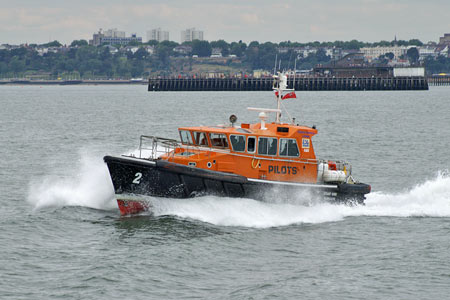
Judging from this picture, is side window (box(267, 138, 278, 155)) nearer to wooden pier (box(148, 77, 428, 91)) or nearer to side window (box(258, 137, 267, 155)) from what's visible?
side window (box(258, 137, 267, 155))

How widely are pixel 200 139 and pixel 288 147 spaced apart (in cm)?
278

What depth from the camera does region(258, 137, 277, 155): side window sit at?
22203mm

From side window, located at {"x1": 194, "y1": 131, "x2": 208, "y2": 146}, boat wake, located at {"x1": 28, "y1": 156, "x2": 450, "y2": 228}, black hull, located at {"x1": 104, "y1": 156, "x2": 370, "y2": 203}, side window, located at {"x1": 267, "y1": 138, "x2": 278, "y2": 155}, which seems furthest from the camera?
side window, located at {"x1": 194, "y1": 131, "x2": 208, "y2": 146}

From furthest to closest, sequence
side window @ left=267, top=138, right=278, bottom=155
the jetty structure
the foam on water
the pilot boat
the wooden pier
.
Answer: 1. the wooden pier
2. the jetty structure
3. the foam on water
4. side window @ left=267, top=138, right=278, bottom=155
5. the pilot boat

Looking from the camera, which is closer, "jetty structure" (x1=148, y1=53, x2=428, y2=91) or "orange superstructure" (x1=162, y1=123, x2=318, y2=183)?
"orange superstructure" (x1=162, y1=123, x2=318, y2=183)

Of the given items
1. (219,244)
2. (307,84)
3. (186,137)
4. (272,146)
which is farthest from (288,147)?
(307,84)

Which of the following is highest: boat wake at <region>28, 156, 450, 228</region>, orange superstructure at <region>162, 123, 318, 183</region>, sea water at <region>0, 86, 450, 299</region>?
orange superstructure at <region>162, 123, 318, 183</region>

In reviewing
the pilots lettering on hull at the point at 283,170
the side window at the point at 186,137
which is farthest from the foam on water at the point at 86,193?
the pilots lettering on hull at the point at 283,170

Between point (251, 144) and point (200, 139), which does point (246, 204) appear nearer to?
point (251, 144)

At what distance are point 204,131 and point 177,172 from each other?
1778 mm

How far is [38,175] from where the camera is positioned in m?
31.6

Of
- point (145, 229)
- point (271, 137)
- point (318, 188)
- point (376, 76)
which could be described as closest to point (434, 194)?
point (318, 188)

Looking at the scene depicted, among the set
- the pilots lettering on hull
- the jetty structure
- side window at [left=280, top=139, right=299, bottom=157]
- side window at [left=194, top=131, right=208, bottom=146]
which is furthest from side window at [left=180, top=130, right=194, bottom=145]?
the jetty structure

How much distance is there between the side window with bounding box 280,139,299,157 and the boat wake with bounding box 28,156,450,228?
1.40m
